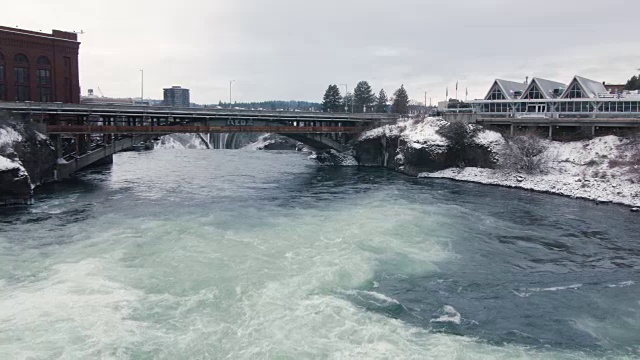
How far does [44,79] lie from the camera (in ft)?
240

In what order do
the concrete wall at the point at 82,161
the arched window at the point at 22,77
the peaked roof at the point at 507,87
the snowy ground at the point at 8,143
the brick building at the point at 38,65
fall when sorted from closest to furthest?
the snowy ground at the point at 8,143
the concrete wall at the point at 82,161
the brick building at the point at 38,65
the arched window at the point at 22,77
the peaked roof at the point at 507,87

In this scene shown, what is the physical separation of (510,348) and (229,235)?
1908 cm

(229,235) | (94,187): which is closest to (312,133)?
(94,187)

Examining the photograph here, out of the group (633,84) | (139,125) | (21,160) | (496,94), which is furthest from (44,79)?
(633,84)

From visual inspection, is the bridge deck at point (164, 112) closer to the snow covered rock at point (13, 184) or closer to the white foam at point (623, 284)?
the snow covered rock at point (13, 184)

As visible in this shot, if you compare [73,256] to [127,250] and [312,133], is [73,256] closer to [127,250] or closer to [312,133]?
[127,250]

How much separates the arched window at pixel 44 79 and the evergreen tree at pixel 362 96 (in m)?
91.0

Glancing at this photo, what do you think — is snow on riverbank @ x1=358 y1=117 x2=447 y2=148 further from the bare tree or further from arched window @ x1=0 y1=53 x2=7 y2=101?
Answer: arched window @ x1=0 y1=53 x2=7 y2=101

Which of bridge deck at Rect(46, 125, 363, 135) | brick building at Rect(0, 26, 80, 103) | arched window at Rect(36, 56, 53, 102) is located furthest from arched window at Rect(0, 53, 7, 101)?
bridge deck at Rect(46, 125, 363, 135)

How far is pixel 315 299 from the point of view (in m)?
20.1

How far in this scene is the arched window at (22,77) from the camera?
69.6 meters

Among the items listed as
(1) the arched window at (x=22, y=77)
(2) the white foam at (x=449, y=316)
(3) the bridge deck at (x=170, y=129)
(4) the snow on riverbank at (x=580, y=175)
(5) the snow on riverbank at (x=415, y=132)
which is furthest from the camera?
(1) the arched window at (x=22, y=77)

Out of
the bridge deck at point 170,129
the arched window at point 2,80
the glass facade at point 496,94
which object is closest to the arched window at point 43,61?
the arched window at point 2,80

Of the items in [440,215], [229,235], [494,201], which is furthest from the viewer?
[494,201]
